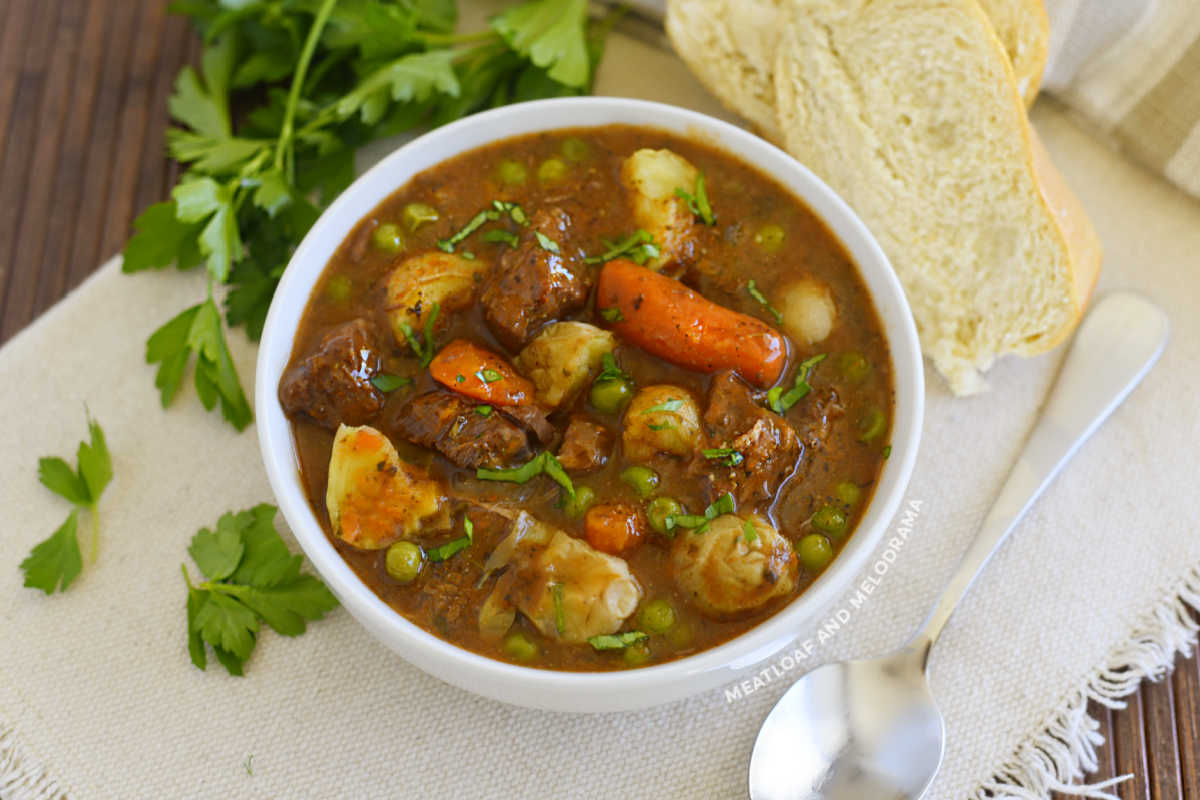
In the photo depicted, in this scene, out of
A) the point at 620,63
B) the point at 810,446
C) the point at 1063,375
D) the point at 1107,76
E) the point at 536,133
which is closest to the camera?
the point at 810,446

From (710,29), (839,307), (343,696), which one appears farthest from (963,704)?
(710,29)

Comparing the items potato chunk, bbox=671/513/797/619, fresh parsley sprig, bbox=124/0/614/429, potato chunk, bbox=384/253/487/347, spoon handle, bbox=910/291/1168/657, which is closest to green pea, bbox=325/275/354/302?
potato chunk, bbox=384/253/487/347

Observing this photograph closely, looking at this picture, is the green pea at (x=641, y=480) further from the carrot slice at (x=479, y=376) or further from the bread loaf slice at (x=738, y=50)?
the bread loaf slice at (x=738, y=50)

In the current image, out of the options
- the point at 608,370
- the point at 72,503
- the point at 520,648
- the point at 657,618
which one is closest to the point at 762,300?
the point at 608,370

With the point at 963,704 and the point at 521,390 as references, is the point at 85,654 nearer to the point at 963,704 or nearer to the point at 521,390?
the point at 521,390

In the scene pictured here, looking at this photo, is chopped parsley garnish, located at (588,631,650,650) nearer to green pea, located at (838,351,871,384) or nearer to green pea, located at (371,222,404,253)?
green pea, located at (838,351,871,384)
